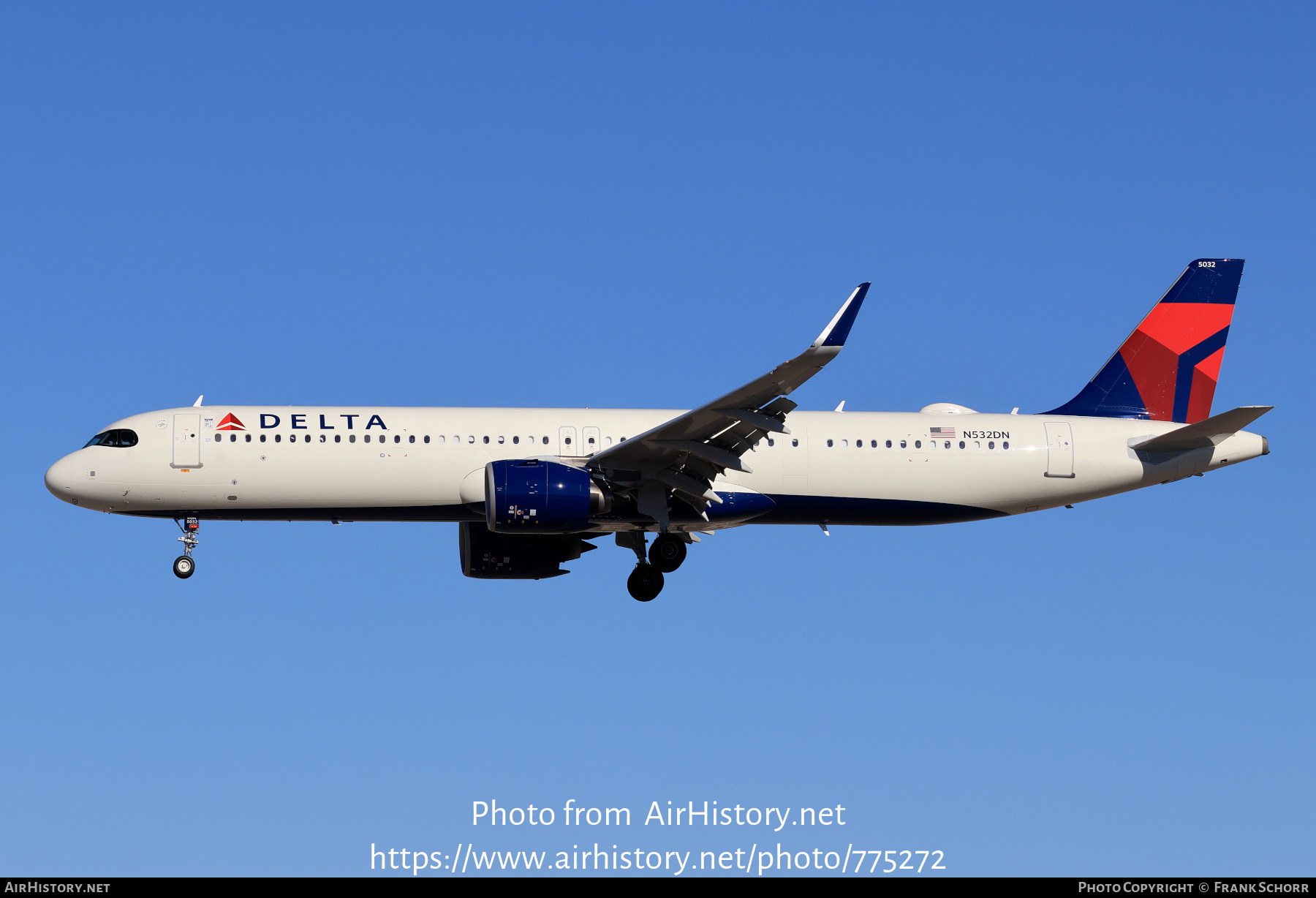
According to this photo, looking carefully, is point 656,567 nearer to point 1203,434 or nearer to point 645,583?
point 645,583

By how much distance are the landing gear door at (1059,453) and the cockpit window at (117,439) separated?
2037 centimetres

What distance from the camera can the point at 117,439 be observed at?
31.7 meters

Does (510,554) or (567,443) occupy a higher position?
(567,443)

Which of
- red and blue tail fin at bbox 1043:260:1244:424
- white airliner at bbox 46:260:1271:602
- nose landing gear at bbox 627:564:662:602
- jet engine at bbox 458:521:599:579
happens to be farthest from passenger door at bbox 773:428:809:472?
red and blue tail fin at bbox 1043:260:1244:424

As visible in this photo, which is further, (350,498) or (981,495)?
(981,495)

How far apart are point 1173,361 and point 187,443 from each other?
77.1ft

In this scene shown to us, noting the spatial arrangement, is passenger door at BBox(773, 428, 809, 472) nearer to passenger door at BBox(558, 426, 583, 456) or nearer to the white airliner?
the white airliner

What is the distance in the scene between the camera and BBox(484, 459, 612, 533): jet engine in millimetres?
29438

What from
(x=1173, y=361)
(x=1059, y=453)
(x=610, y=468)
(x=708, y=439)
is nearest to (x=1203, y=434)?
(x=1059, y=453)

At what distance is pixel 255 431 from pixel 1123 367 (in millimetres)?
20821

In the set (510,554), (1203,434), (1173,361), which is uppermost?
(1173,361)

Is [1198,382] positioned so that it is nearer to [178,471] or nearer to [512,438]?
[512,438]

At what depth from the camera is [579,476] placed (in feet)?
98.6
